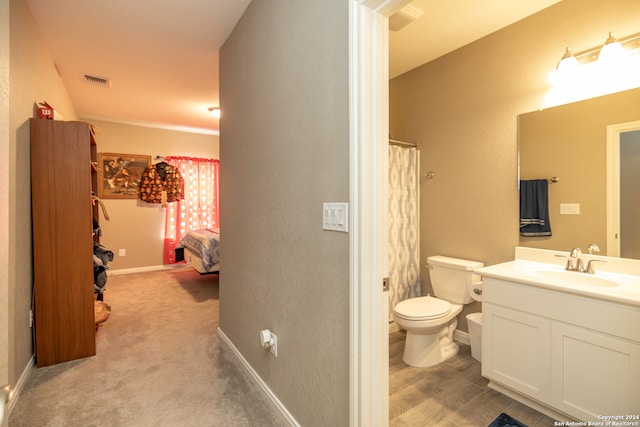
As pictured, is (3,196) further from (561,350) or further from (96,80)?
(96,80)

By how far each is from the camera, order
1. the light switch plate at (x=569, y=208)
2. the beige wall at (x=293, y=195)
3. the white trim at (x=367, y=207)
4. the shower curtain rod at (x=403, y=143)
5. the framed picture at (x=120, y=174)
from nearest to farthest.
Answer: the white trim at (x=367, y=207) < the beige wall at (x=293, y=195) < the light switch plate at (x=569, y=208) < the shower curtain rod at (x=403, y=143) < the framed picture at (x=120, y=174)

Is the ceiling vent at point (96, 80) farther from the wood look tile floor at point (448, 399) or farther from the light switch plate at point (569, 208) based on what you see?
the light switch plate at point (569, 208)

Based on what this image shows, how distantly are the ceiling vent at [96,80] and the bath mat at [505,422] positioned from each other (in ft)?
14.5

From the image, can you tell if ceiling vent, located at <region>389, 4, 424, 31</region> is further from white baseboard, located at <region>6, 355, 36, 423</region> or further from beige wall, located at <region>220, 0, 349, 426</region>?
white baseboard, located at <region>6, 355, 36, 423</region>

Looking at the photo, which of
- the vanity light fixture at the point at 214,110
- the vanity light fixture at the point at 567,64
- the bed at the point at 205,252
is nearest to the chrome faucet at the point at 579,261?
the vanity light fixture at the point at 567,64

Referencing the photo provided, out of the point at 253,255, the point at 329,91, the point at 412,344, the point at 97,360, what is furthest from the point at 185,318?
the point at 329,91

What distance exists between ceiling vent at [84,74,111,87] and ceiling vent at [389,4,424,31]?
3045 millimetres

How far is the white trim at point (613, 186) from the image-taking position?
1808mm

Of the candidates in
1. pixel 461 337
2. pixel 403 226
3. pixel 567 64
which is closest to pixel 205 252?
pixel 403 226

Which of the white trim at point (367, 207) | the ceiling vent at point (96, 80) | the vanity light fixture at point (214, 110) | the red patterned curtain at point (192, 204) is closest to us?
the white trim at point (367, 207)

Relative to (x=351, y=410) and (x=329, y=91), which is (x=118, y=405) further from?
(x=329, y=91)

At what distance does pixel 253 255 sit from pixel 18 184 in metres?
1.56

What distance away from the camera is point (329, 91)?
4.36ft

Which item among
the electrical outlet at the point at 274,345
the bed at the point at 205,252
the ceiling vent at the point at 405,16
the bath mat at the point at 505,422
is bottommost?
the bath mat at the point at 505,422
